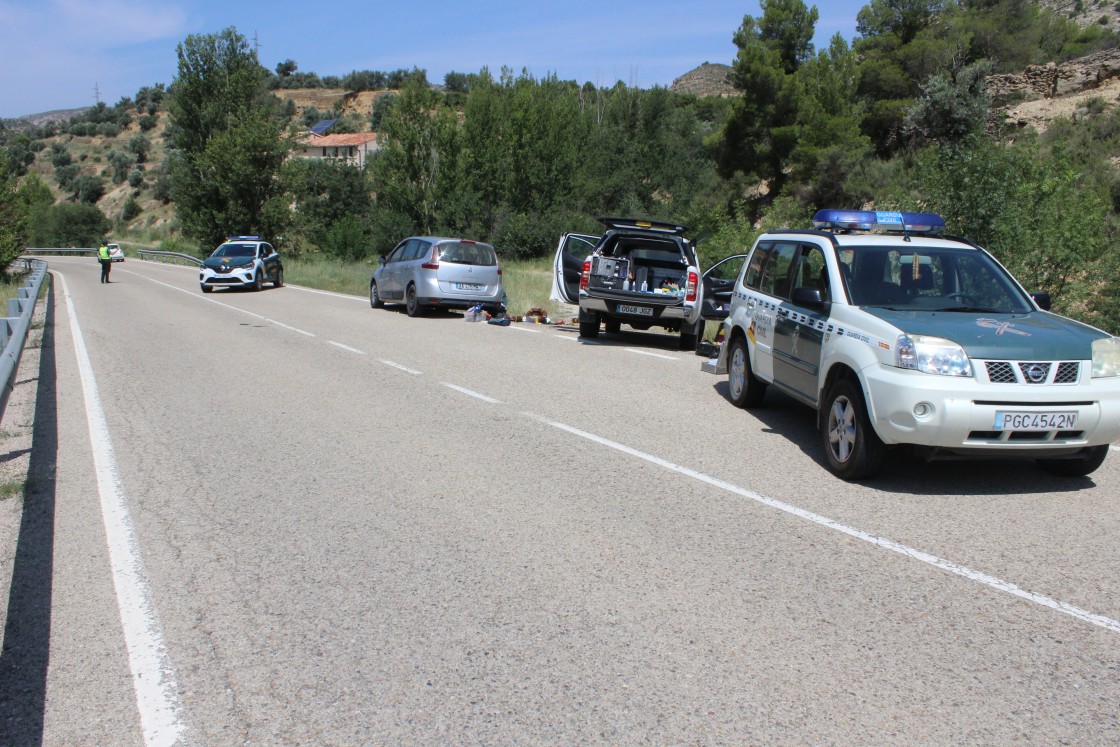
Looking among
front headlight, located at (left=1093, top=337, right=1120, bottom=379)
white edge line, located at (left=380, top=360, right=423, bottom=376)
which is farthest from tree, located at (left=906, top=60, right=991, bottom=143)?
front headlight, located at (left=1093, top=337, right=1120, bottom=379)

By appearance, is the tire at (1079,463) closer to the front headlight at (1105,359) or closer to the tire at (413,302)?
the front headlight at (1105,359)

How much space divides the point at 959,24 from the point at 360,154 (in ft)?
278

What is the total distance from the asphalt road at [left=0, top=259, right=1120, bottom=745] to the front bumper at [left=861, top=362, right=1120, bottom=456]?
1.40ft

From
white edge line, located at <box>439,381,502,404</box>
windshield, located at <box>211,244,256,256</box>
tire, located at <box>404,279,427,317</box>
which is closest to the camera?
white edge line, located at <box>439,381,502,404</box>

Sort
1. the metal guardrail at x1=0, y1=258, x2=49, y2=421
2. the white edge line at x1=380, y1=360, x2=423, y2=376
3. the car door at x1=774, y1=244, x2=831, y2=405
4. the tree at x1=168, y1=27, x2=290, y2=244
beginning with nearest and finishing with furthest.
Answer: the car door at x1=774, y1=244, x2=831, y2=405, the metal guardrail at x1=0, y1=258, x2=49, y2=421, the white edge line at x1=380, y1=360, x2=423, y2=376, the tree at x1=168, y1=27, x2=290, y2=244

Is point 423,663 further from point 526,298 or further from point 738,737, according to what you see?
point 526,298

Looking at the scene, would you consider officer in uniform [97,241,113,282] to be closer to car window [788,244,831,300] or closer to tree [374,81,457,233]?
tree [374,81,457,233]

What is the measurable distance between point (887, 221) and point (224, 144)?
A: 48.3m

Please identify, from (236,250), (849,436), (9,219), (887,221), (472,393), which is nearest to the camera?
(849,436)

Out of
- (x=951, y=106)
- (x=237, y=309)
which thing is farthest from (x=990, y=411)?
(x=951, y=106)

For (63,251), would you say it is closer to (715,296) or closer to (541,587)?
(715,296)

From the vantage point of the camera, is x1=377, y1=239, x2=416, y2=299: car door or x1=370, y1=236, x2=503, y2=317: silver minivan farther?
x1=377, y1=239, x2=416, y2=299: car door

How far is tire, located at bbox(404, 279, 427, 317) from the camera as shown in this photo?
19.7 meters

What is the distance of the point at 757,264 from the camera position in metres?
9.37
